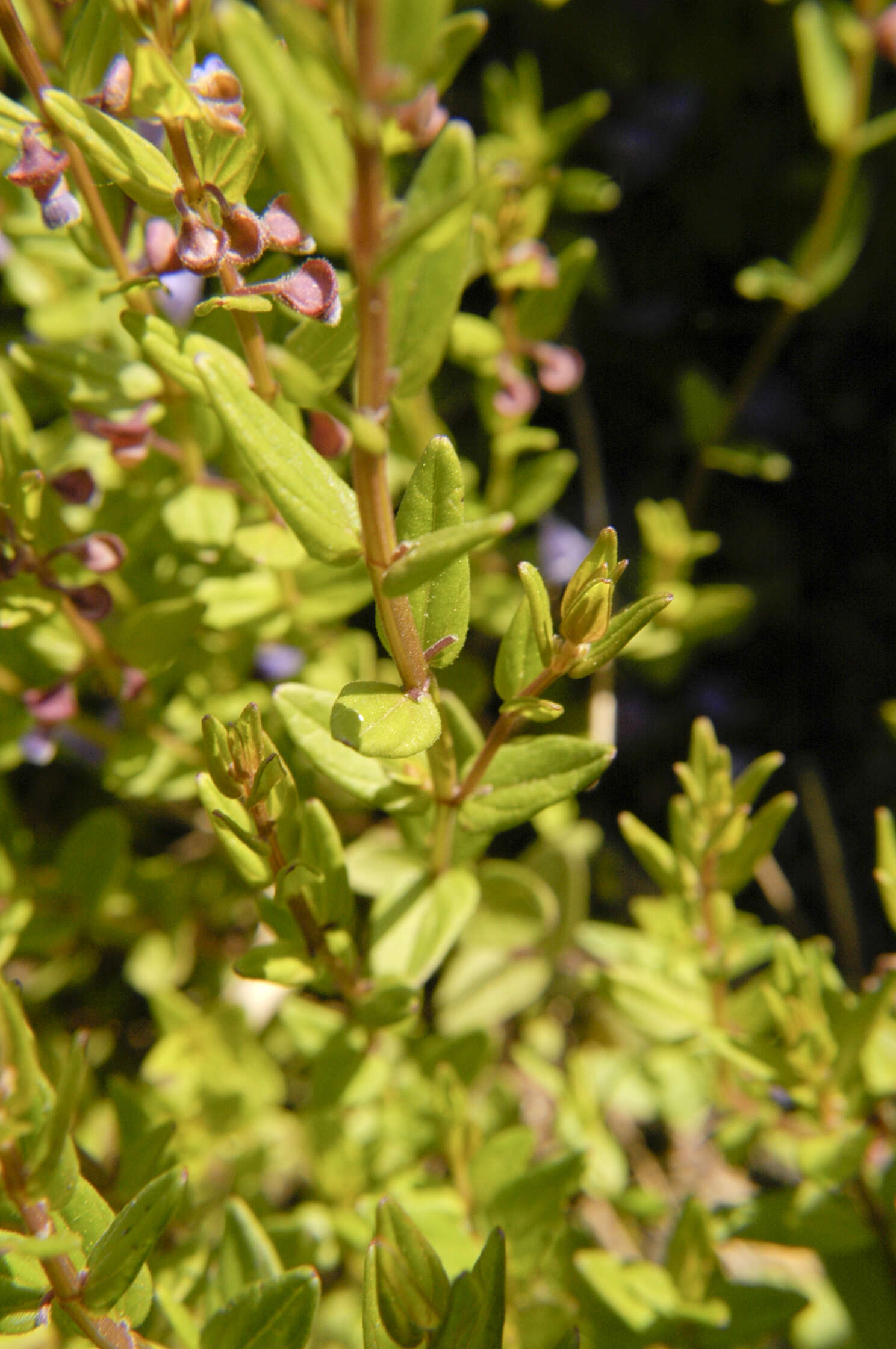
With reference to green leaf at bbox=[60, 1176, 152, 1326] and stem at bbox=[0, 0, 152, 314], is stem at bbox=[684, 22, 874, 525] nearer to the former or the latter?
stem at bbox=[0, 0, 152, 314]

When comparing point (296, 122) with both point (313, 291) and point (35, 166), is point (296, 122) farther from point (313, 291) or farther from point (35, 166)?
point (35, 166)

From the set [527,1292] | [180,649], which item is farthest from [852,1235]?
[180,649]

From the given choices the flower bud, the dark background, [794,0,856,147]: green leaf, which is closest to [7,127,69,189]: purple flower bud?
the flower bud

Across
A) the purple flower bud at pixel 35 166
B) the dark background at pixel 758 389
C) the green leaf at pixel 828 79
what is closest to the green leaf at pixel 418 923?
the purple flower bud at pixel 35 166

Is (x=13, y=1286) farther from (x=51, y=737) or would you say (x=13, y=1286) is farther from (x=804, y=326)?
(x=804, y=326)

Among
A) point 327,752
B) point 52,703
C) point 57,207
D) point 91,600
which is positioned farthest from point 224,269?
point 52,703
